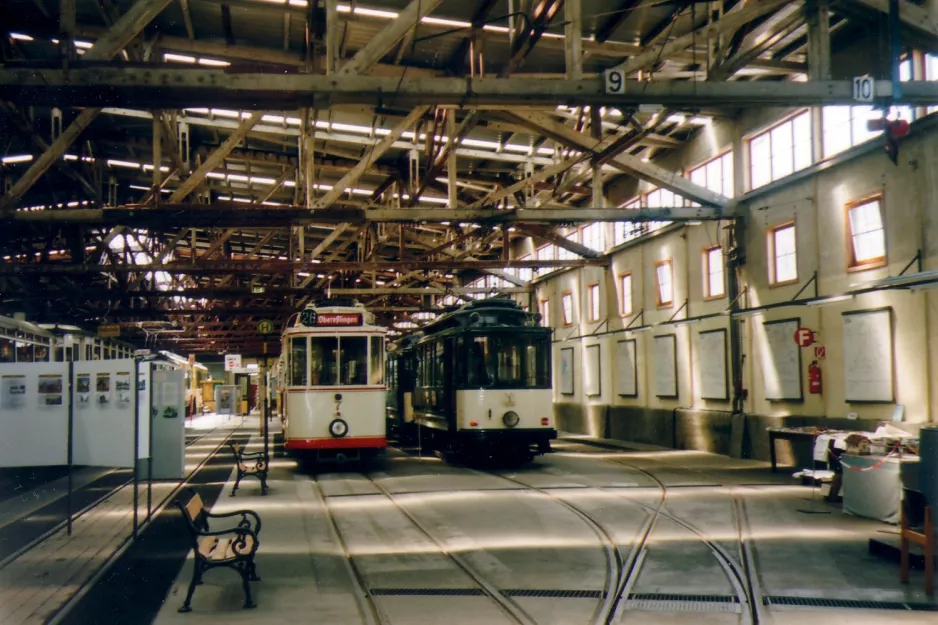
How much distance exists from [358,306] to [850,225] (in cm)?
926

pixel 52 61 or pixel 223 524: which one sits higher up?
pixel 52 61

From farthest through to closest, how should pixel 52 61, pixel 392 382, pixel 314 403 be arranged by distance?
1. pixel 392 382
2. pixel 314 403
3. pixel 52 61

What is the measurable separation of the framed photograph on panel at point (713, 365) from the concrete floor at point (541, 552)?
4299mm

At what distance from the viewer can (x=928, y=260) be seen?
13297mm

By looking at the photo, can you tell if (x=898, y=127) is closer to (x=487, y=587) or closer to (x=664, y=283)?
(x=487, y=587)

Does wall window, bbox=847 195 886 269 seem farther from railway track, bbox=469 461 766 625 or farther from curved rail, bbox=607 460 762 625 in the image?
curved rail, bbox=607 460 762 625

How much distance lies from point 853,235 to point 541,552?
366 inches

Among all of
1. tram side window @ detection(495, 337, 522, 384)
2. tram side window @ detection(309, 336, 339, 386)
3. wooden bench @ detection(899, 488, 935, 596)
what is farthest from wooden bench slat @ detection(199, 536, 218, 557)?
tram side window @ detection(495, 337, 522, 384)

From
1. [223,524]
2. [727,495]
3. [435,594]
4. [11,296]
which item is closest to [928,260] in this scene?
[727,495]

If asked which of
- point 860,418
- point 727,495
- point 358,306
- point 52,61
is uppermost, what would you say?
point 52,61

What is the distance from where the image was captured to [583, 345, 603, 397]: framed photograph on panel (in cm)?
2817

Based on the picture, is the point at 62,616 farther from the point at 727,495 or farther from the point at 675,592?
the point at 727,495

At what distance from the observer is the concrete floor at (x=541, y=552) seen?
A: 22.5ft

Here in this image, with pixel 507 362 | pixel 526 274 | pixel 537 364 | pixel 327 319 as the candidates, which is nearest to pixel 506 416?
pixel 507 362
